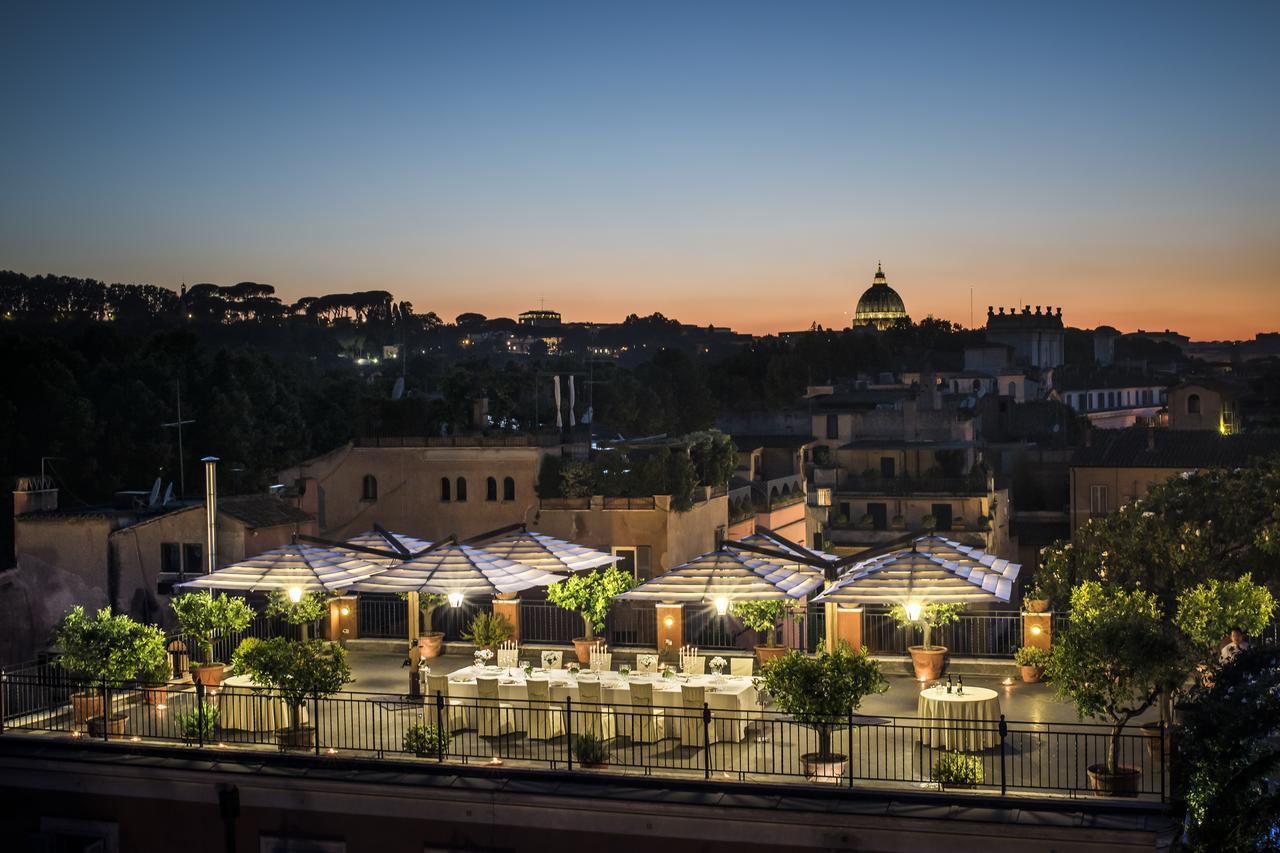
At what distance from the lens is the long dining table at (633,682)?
17.1 metres

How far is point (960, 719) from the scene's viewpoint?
15.9 metres

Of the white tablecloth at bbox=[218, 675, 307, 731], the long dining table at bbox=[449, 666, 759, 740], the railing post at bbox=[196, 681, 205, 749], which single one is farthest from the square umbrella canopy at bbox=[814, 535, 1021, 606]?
the railing post at bbox=[196, 681, 205, 749]

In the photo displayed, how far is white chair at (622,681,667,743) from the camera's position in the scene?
17.0m

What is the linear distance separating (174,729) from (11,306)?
6866 cm

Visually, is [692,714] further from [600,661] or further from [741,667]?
[600,661]

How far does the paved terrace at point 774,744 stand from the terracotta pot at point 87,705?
0.65 ft

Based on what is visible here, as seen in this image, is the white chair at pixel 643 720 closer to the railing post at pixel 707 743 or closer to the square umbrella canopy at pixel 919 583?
the railing post at pixel 707 743

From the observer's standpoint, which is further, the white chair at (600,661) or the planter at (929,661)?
the planter at (929,661)

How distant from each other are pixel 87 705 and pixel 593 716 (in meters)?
6.66

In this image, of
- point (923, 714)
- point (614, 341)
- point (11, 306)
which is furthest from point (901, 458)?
point (614, 341)

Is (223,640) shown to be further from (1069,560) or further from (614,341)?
(614,341)

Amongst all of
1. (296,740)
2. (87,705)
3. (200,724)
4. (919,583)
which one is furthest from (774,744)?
(87,705)

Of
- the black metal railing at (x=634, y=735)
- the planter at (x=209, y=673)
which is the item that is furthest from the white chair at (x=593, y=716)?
the planter at (x=209, y=673)

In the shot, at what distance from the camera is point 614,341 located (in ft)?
428
